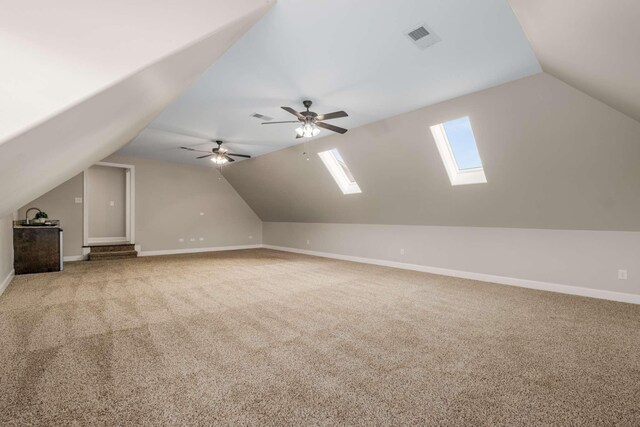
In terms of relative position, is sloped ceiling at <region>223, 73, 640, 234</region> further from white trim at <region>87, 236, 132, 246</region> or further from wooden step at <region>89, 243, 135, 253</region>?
white trim at <region>87, 236, 132, 246</region>

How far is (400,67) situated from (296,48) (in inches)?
48.6

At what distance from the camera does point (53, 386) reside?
2.13 meters

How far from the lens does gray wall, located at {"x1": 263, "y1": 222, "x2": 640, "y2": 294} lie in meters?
4.45

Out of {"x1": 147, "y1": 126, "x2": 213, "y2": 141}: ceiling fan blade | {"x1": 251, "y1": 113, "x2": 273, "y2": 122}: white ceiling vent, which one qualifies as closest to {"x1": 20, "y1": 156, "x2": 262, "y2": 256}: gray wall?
{"x1": 147, "y1": 126, "x2": 213, "y2": 141}: ceiling fan blade

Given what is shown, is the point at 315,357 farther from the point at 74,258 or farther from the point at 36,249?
the point at 74,258

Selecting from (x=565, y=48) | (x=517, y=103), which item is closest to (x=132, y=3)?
(x=565, y=48)

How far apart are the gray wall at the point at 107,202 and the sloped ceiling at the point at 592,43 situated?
36.4 ft

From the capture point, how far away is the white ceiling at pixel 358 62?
262cm

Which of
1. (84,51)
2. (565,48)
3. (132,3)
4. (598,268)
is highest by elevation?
(565,48)

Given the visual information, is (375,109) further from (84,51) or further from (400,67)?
(84,51)

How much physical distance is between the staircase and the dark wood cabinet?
5.86 feet

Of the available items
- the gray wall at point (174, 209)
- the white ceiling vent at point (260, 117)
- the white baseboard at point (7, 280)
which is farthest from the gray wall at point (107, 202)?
the white ceiling vent at point (260, 117)

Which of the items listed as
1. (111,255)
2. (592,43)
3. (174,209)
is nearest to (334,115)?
(592,43)

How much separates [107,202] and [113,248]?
82.7 inches
